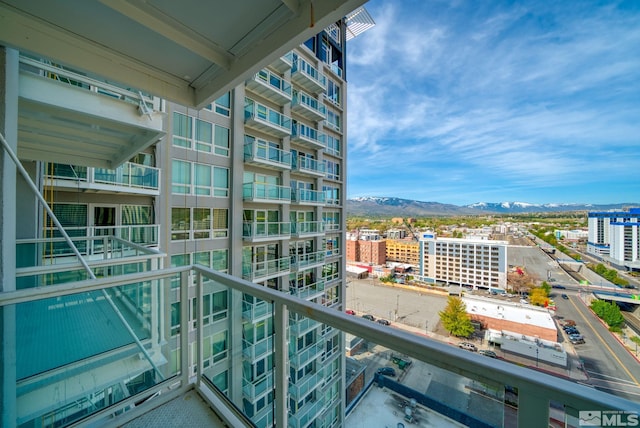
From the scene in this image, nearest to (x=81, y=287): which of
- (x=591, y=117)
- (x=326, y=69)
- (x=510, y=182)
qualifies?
(x=326, y=69)

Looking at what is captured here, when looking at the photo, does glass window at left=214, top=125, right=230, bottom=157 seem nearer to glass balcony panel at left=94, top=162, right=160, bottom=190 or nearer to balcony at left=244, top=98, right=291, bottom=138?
balcony at left=244, top=98, right=291, bottom=138

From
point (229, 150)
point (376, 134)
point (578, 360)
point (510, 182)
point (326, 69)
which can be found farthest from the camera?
point (510, 182)

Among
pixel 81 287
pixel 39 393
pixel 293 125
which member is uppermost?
pixel 293 125

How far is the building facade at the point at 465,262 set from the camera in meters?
24.4

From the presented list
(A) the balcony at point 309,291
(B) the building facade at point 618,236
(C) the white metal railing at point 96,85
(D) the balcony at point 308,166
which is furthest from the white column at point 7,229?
(B) the building facade at point 618,236

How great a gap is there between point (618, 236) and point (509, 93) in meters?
24.2

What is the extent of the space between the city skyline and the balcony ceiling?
7.40m

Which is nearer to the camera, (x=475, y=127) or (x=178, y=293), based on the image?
(x=178, y=293)

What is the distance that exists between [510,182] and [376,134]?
1397 inches

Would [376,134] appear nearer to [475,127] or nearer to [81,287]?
[475,127]

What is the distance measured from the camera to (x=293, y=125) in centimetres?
816

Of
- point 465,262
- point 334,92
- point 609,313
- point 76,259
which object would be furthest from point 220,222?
point 465,262

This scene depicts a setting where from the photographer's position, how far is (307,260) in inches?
342

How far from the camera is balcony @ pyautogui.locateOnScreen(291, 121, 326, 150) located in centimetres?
812
